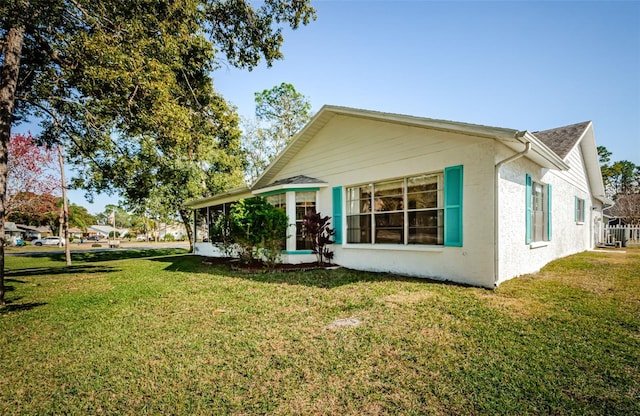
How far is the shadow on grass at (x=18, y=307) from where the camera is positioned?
5816mm

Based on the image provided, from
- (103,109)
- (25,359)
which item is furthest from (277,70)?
(25,359)

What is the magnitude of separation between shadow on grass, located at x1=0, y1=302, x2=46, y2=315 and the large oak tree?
1.57ft

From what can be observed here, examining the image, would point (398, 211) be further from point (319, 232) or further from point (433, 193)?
point (319, 232)

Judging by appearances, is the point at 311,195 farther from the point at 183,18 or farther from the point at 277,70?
the point at 183,18

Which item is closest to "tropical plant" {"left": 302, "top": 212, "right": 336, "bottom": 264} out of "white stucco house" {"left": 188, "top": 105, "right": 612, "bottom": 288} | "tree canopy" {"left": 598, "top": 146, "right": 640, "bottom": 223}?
"white stucco house" {"left": 188, "top": 105, "right": 612, "bottom": 288}

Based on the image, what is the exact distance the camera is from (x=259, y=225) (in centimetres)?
927

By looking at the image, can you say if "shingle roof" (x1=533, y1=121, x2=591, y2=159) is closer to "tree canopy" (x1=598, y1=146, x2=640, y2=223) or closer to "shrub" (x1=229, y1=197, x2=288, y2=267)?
"shrub" (x1=229, y1=197, x2=288, y2=267)

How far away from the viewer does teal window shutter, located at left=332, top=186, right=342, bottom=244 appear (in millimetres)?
9297

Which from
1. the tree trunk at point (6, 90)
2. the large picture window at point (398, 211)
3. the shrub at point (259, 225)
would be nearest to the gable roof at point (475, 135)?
the shrub at point (259, 225)

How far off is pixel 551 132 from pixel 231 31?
1317 cm

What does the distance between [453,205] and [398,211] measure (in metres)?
1.61

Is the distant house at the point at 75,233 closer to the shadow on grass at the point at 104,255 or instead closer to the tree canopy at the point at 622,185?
the shadow on grass at the point at 104,255

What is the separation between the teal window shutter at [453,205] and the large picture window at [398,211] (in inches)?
12.4

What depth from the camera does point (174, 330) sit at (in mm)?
4320
